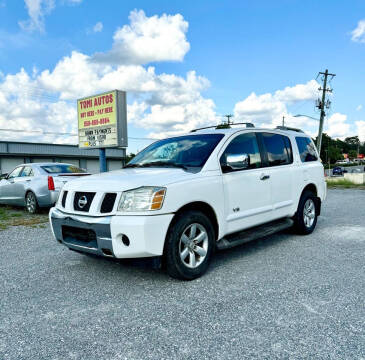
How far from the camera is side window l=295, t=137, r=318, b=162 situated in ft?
19.4

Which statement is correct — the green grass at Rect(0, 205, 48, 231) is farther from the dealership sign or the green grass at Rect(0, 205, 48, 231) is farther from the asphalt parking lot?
the dealership sign

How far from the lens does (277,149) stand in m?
5.32

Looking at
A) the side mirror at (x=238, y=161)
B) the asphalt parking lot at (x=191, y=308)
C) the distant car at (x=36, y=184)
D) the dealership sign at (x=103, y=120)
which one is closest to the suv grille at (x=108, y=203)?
the asphalt parking lot at (x=191, y=308)

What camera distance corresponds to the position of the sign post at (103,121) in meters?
12.2

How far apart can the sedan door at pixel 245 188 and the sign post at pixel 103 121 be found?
7.94 metres

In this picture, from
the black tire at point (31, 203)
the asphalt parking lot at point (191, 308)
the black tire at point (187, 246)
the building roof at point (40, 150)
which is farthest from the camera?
the building roof at point (40, 150)

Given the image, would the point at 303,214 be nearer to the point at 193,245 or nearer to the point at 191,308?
the point at 193,245

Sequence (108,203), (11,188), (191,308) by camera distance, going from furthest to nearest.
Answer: (11,188), (108,203), (191,308)

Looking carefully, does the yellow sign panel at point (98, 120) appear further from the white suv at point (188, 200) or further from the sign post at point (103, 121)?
the white suv at point (188, 200)

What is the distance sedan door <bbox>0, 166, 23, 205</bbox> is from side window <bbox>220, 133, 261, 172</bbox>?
736 centimetres

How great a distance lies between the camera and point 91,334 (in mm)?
2680

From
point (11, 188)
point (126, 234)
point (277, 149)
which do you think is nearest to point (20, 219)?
point (11, 188)

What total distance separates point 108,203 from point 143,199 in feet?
1.31

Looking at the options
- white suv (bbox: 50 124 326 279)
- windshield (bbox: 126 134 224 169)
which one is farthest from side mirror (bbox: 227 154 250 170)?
windshield (bbox: 126 134 224 169)
